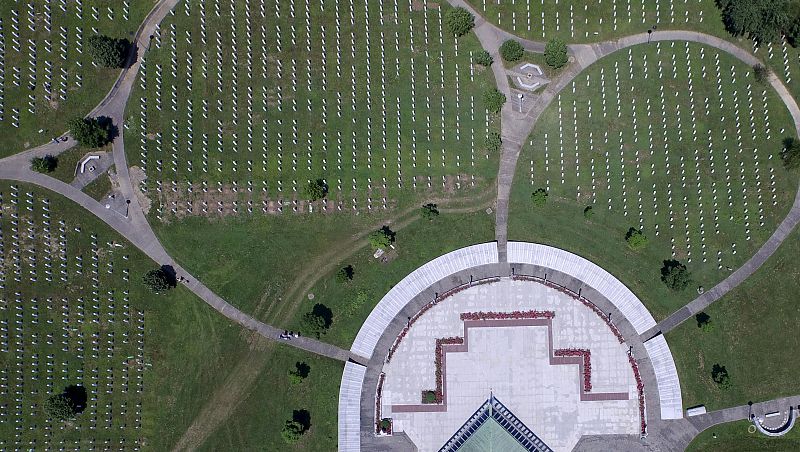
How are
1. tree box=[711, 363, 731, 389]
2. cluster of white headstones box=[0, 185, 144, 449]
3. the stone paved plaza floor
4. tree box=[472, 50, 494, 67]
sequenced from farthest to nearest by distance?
the stone paved plaza floor → tree box=[472, 50, 494, 67] → cluster of white headstones box=[0, 185, 144, 449] → tree box=[711, 363, 731, 389]

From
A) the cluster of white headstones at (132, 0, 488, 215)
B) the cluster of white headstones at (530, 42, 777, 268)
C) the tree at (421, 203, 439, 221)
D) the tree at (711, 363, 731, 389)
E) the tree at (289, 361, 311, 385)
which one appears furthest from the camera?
the cluster of white headstones at (530, 42, 777, 268)

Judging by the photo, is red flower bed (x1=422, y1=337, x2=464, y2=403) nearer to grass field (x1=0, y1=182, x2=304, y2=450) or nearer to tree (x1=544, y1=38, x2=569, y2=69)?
grass field (x1=0, y1=182, x2=304, y2=450)

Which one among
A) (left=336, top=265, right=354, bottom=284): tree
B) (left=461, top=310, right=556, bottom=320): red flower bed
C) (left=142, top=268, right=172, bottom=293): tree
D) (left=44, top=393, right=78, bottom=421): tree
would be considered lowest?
(left=44, top=393, right=78, bottom=421): tree

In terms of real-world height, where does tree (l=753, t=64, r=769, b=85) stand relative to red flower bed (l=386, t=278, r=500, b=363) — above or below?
above

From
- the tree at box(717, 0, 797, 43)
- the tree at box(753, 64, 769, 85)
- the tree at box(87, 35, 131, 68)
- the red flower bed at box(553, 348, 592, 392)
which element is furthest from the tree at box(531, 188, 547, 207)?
the tree at box(87, 35, 131, 68)

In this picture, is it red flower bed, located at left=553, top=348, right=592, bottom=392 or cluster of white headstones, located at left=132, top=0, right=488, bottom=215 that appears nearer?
cluster of white headstones, located at left=132, top=0, right=488, bottom=215

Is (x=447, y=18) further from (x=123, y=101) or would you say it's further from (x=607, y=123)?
(x=123, y=101)

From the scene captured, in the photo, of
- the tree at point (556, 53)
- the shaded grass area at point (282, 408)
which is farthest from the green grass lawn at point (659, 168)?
the shaded grass area at point (282, 408)
